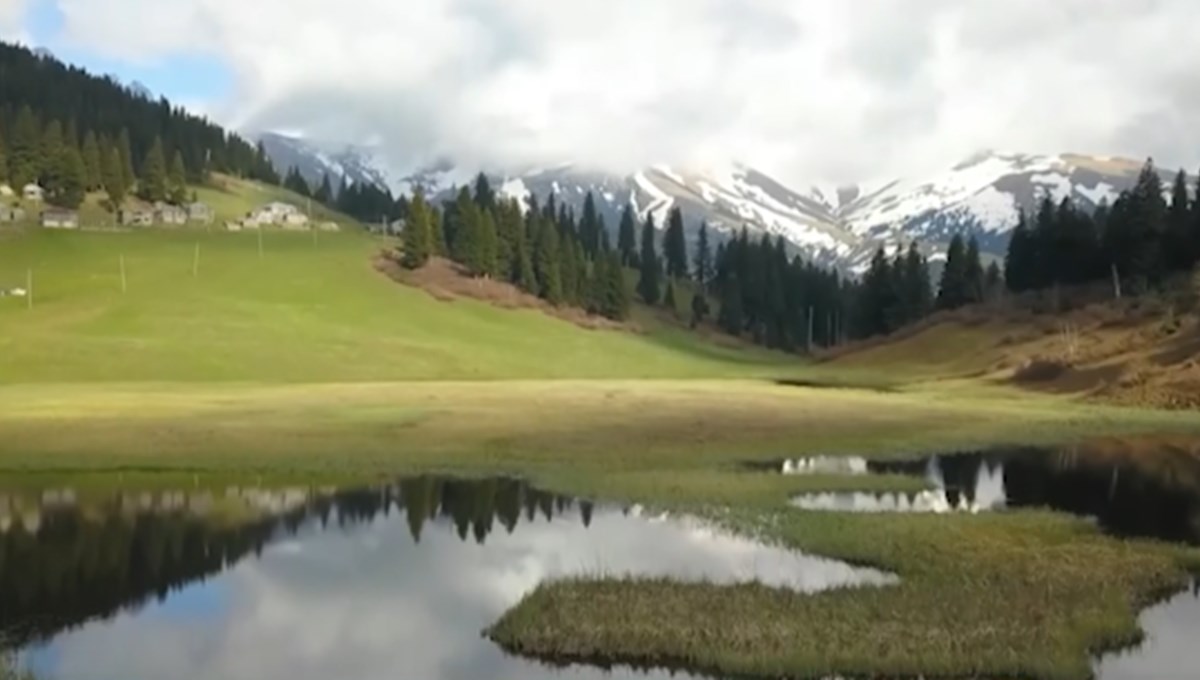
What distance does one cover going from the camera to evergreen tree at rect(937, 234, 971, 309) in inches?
7072

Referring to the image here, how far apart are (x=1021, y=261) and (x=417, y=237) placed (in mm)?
94402

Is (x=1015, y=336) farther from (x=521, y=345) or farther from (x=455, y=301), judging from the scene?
(x=455, y=301)

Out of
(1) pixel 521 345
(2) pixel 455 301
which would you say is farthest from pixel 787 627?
(2) pixel 455 301

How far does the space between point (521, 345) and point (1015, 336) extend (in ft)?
203

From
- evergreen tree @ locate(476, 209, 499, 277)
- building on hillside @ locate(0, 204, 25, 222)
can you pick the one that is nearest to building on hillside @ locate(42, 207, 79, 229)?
building on hillside @ locate(0, 204, 25, 222)

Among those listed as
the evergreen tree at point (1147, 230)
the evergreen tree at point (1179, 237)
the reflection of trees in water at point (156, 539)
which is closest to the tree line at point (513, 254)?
the evergreen tree at point (1147, 230)

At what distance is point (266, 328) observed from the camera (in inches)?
5133

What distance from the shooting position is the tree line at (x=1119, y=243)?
139875 mm

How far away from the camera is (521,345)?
145 m

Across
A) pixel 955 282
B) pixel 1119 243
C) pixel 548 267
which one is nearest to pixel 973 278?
pixel 955 282

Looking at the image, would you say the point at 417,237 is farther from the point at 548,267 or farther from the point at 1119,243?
the point at 1119,243

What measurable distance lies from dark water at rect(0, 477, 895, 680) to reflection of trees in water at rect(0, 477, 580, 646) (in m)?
0.10

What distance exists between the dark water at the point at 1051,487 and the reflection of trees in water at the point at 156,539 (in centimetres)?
1321

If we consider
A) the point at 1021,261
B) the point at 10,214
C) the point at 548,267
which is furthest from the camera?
the point at 10,214
